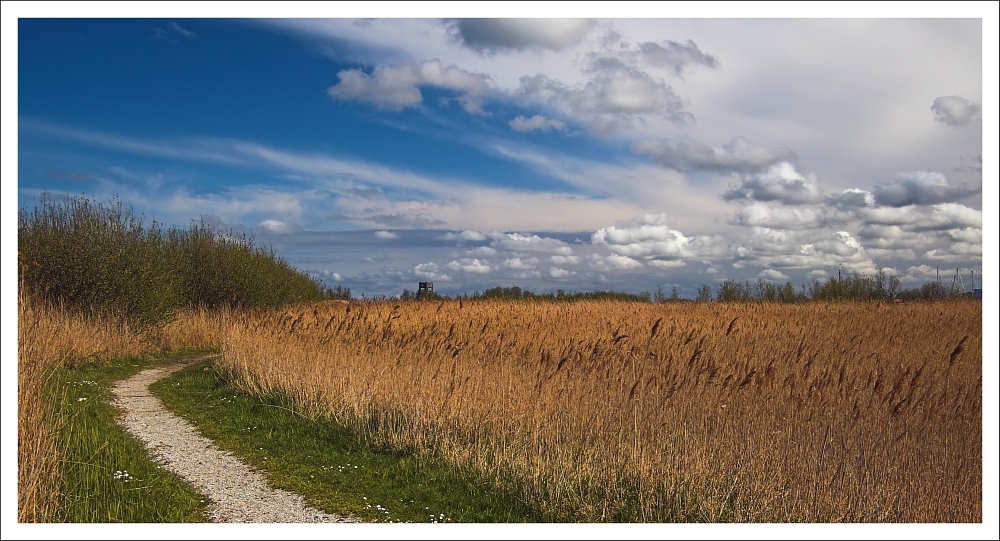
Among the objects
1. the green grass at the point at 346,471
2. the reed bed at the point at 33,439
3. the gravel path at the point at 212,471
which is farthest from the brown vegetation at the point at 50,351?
the green grass at the point at 346,471

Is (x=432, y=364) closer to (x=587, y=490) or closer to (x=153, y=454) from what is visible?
(x=153, y=454)

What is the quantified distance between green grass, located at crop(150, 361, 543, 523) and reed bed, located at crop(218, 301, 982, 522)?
25 centimetres

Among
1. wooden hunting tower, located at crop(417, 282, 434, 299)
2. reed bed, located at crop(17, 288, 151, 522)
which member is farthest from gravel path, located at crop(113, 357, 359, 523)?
wooden hunting tower, located at crop(417, 282, 434, 299)

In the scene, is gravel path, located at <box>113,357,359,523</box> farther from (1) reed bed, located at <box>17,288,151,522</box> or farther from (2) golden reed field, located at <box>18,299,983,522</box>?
(2) golden reed field, located at <box>18,299,983,522</box>

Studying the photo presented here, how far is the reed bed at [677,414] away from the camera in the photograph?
6527mm

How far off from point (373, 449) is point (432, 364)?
109 inches

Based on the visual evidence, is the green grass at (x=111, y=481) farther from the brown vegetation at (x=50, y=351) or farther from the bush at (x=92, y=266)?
the bush at (x=92, y=266)

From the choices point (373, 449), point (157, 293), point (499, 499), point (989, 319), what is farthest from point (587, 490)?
point (157, 293)

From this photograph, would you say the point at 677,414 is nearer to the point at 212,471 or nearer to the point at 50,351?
the point at 212,471

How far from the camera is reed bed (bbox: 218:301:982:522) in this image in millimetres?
6527

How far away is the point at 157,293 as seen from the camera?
2150 cm

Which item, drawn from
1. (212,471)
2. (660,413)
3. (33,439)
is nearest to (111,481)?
(212,471)

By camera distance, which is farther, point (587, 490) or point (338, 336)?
point (338, 336)

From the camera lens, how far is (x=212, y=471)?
28.5ft
